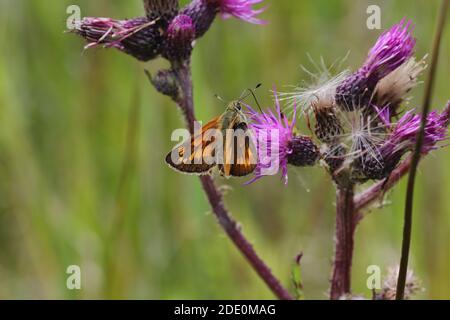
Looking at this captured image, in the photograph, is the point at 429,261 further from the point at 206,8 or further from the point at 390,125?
the point at 206,8

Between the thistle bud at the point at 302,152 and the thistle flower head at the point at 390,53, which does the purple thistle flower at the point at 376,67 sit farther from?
the thistle bud at the point at 302,152

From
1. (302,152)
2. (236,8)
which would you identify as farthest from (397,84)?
(236,8)

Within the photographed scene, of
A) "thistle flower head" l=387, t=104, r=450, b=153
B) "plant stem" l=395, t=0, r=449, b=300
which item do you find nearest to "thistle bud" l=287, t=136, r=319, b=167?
"thistle flower head" l=387, t=104, r=450, b=153

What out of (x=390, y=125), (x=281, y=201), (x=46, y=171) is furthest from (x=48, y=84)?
(x=390, y=125)

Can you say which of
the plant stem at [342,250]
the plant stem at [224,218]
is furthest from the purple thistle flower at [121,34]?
the plant stem at [342,250]

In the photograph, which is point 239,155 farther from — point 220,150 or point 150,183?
point 150,183

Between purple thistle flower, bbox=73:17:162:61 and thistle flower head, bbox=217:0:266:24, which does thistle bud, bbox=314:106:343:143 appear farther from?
purple thistle flower, bbox=73:17:162:61
